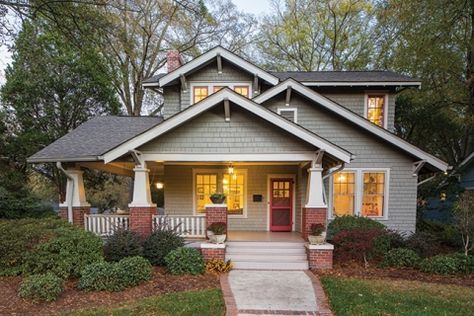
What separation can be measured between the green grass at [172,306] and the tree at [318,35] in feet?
61.0

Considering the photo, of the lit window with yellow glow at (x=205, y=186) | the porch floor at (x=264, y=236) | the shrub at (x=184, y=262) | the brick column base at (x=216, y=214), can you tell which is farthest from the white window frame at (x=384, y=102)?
the shrub at (x=184, y=262)

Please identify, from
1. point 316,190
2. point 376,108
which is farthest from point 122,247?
point 376,108

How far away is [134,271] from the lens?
19.9ft

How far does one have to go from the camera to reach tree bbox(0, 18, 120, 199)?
1625 cm

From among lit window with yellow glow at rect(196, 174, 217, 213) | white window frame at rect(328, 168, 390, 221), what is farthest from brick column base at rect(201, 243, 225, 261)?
white window frame at rect(328, 168, 390, 221)

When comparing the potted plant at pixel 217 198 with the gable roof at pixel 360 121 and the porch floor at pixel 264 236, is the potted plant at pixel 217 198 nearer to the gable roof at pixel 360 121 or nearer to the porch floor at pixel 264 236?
the porch floor at pixel 264 236

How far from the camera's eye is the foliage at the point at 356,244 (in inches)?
297

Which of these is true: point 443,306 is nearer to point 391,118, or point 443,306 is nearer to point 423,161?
point 423,161

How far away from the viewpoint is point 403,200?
9828 millimetres

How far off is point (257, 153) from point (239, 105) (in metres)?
1.38

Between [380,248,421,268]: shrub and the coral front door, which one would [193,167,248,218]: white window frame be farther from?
[380,248,421,268]: shrub

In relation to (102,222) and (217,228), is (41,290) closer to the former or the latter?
(102,222)

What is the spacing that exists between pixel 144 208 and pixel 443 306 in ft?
22.9

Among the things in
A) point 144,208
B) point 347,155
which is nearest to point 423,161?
point 347,155
